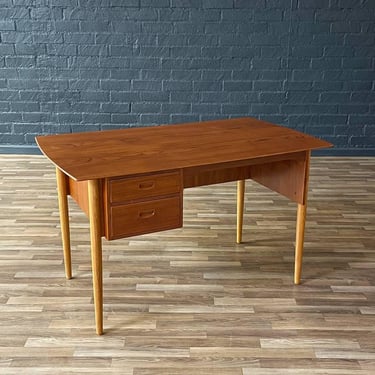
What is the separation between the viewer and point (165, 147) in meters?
2.14

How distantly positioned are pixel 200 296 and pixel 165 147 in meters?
0.71

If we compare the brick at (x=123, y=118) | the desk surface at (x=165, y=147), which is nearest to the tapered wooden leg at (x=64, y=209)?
the desk surface at (x=165, y=147)

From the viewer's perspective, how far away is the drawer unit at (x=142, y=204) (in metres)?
1.84

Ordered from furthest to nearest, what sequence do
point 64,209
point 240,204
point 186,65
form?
point 186,65 < point 240,204 < point 64,209

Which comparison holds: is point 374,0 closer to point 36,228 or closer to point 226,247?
point 226,247

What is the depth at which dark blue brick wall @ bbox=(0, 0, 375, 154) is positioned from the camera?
434cm

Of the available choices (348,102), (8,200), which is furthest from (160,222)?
(348,102)

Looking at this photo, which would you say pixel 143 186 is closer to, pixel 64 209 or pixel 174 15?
pixel 64 209

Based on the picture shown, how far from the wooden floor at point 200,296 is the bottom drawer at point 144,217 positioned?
0.45 m

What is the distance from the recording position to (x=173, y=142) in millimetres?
2215

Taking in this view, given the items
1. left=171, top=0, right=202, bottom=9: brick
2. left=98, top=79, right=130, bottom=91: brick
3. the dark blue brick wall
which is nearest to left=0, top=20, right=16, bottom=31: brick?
the dark blue brick wall

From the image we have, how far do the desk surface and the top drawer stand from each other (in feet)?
0.12

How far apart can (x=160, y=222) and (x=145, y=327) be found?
47cm

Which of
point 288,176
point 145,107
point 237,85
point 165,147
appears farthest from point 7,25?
point 288,176
